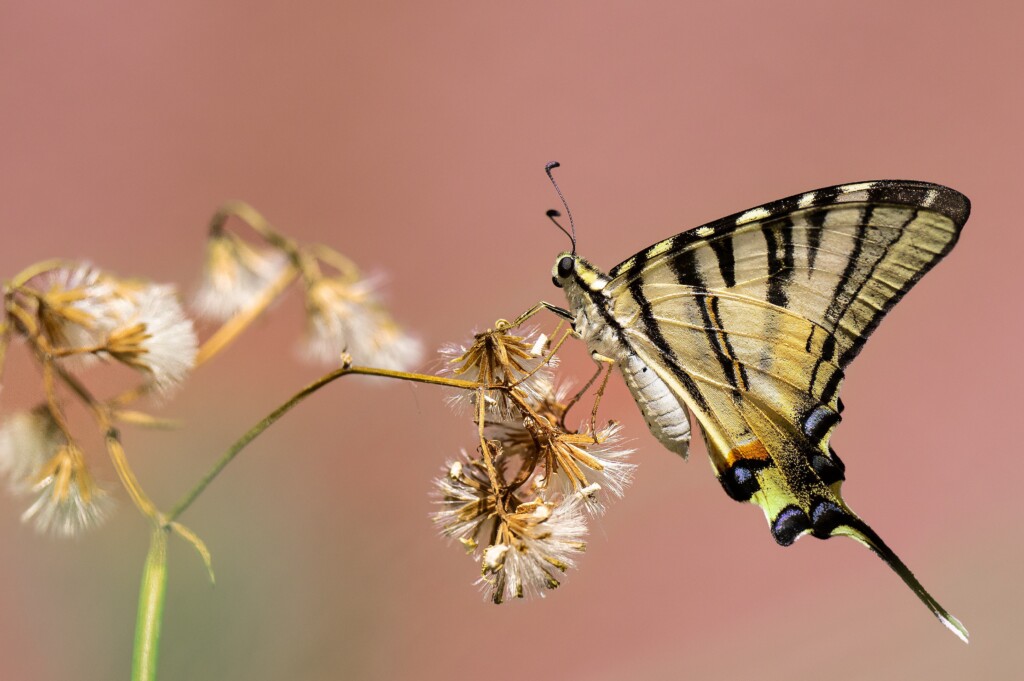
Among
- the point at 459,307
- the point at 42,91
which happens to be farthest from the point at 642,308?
the point at 42,91

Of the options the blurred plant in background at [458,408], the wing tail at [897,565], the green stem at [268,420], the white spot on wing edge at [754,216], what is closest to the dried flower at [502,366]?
the blurred plant in background at [458,408]

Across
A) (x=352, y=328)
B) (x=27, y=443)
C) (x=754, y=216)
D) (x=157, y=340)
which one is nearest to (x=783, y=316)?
(x=754, y=216)

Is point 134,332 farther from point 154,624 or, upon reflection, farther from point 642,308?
point 642,308

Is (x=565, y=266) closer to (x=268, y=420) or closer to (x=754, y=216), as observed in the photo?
(x=754, y=216)

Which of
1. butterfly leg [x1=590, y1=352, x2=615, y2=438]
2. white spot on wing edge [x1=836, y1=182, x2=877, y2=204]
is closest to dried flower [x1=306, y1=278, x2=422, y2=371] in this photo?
butterfly leg [x1=590, y1=352, x2=615, y2=438]

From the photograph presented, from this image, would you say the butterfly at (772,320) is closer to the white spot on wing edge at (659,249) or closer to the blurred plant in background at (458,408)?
the white spot on wing edge at (659,249)

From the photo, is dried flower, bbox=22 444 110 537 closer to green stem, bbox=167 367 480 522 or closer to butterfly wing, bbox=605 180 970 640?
green stem, bbox=167 367 480 522

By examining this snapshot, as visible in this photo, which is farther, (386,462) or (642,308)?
(386,462)
